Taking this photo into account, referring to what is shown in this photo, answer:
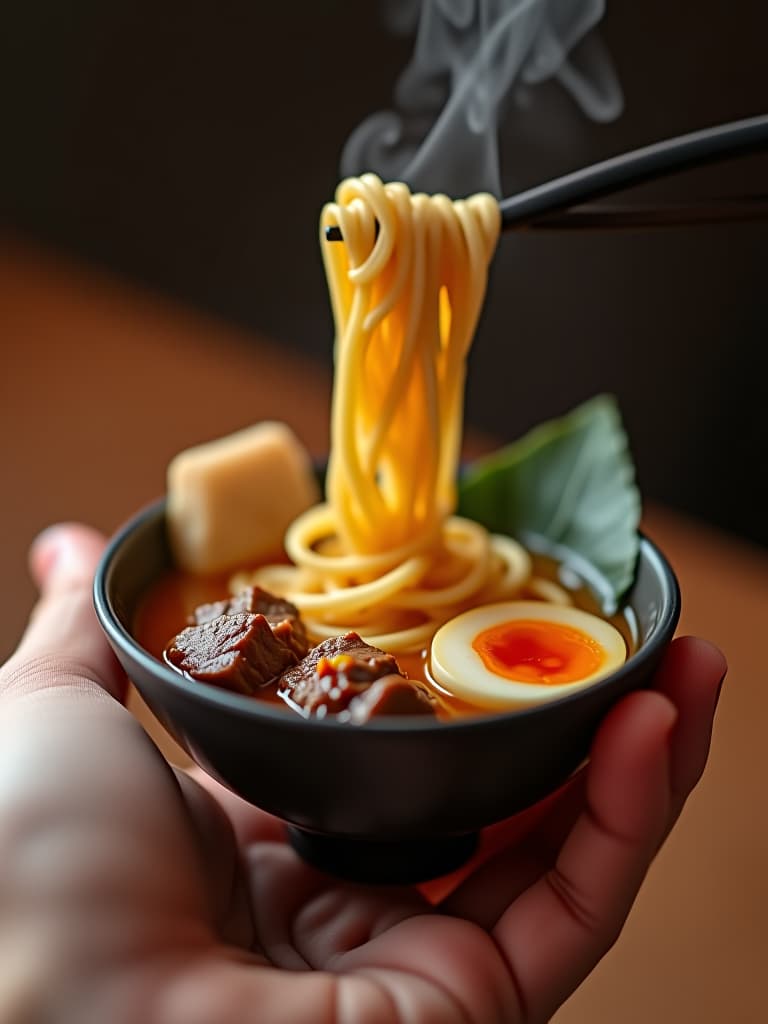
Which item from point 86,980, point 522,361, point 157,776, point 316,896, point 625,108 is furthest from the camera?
point 522,361

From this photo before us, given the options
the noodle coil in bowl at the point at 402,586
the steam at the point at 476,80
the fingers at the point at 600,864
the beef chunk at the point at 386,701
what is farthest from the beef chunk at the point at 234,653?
the steam at the point at 476,80

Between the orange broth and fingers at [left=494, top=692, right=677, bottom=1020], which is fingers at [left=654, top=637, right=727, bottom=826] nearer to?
fingers at [left=494, top=692, right=677, bottom=1020]

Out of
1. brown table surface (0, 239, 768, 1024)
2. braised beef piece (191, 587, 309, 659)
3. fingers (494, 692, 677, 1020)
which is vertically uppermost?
braised beef piece (191, 587, 309, 659)

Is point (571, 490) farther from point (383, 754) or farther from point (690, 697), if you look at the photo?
point (383, 754)

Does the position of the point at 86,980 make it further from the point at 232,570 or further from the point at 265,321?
the point at 265,321

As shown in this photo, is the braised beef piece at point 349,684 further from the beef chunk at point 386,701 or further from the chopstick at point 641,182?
the chopstick at point 641,182

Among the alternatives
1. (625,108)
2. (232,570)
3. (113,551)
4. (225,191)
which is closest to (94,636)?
(113,551)

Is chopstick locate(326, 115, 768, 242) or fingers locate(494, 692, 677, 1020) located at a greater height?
chopstick locate(326, 115, 768, 242)

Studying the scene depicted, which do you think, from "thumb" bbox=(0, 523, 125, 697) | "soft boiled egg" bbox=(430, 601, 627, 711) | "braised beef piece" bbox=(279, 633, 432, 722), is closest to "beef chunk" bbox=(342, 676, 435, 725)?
"braised beef piece" bbox=(279, 633, 432, 722)
